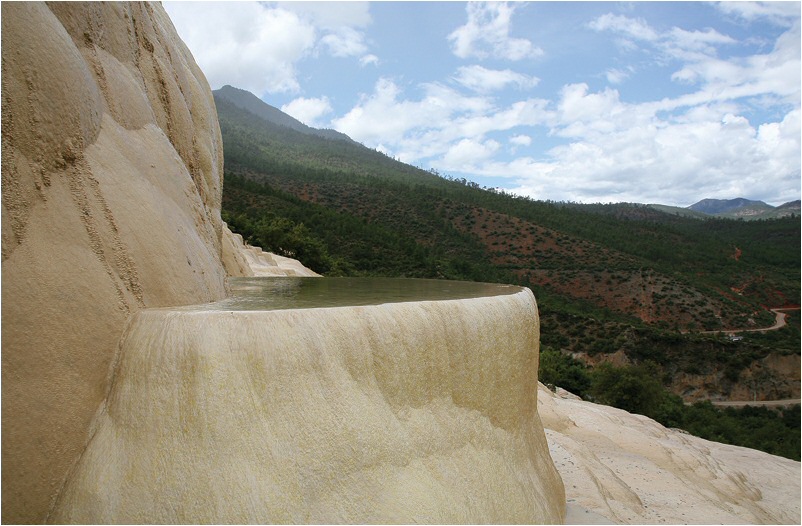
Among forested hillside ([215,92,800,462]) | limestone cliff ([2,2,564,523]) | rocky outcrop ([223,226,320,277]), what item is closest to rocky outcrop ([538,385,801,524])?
limestone cliff ([2,2,564,523])

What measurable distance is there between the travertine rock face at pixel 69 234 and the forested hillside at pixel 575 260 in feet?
81.3

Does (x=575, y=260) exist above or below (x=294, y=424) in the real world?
below

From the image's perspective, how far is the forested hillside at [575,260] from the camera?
4166cm

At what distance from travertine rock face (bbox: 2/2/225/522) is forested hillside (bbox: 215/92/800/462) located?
24.8 metres

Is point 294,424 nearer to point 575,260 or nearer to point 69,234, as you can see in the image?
point 69,234

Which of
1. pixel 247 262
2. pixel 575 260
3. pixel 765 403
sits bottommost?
pixel 765 403

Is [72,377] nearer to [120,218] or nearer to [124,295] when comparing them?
[124,295]

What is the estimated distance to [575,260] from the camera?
59.0 meters

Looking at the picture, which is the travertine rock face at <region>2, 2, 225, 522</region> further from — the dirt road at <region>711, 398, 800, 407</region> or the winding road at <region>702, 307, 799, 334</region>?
the winding road at <region>702, 307, 799, 334</region>

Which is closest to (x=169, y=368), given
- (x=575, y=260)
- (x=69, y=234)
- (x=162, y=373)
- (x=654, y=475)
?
(x=162, y=373)

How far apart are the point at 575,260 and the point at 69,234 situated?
58059 millimetres

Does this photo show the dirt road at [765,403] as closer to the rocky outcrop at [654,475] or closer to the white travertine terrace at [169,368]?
the rocky outcrop at [654,475]

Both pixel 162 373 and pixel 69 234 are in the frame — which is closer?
pixel 162 373

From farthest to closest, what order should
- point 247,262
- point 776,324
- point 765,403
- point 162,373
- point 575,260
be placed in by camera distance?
point 575,260 < point 776,324 < point 765,403 < point 247,262 < point 162,373
